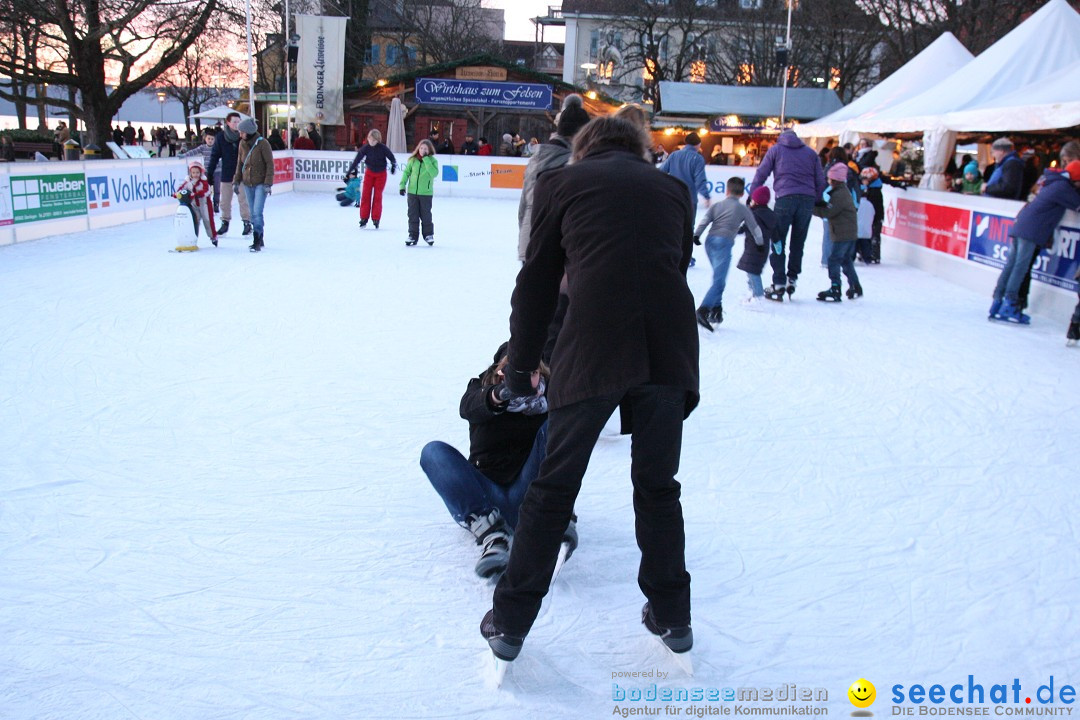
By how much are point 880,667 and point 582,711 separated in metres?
0.86

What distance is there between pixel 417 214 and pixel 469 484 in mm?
8816

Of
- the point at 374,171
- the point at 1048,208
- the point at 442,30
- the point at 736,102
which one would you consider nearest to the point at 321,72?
the point at 736,102

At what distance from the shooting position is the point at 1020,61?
41.0 ft

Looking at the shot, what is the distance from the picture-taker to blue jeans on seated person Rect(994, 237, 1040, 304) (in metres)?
7.62

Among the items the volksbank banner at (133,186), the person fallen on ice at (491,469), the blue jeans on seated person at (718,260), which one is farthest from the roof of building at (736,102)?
the person fallen on ice at (491,469)

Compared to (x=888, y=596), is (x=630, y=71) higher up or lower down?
higher up

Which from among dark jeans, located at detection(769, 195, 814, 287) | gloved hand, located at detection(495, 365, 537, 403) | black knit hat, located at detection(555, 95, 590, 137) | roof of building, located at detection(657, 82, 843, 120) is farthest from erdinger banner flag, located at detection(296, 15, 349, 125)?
gloved hand, located at detection(495, 365, 537, 403)

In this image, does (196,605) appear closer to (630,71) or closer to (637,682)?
(637,682)

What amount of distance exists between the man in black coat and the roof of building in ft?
90.0

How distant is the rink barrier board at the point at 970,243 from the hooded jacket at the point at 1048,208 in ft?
0.96

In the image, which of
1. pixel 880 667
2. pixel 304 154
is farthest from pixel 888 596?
pixel 304 154

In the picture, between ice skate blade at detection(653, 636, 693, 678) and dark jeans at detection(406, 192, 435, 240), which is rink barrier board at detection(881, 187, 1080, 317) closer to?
dark jeans at detection(406, 192, 435, 240)

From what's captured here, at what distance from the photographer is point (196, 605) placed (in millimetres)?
2641

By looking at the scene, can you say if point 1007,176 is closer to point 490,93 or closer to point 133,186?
point 133,186
